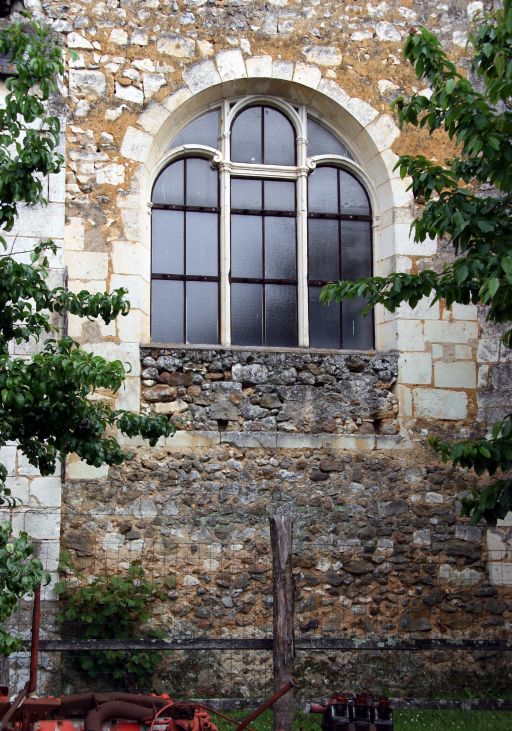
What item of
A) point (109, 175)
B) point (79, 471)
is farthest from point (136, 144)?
point (79, 471)

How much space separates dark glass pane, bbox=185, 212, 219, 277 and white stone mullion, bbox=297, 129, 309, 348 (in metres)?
0.80

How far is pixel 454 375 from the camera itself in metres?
10.5

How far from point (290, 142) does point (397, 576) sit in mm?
4267

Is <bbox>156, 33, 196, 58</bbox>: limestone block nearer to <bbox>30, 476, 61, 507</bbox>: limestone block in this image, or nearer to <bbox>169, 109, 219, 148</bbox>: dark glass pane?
<bbox>169, 109, 219, 148</bbox>: dark glass pane

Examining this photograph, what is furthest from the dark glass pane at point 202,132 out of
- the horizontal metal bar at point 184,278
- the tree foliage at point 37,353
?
the tree foliage at point 37,353

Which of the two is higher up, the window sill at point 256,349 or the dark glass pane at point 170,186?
the dark glass pane at point 170,186

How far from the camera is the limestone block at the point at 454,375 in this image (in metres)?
10.5

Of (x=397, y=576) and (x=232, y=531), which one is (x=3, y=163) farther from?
(x=397, y=576)

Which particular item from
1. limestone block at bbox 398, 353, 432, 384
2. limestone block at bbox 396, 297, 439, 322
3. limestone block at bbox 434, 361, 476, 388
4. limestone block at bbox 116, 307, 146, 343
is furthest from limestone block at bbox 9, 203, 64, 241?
limestone block at bbox 434, 361, 476, 388

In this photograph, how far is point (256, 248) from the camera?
10812mm

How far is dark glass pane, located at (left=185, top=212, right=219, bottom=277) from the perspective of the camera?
10.7m

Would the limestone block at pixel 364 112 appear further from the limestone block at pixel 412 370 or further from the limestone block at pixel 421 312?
the limestone block at pixel 412 370

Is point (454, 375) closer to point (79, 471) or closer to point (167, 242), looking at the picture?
Answer: point (167, 242)

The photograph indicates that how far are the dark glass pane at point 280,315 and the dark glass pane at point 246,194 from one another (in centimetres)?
80
